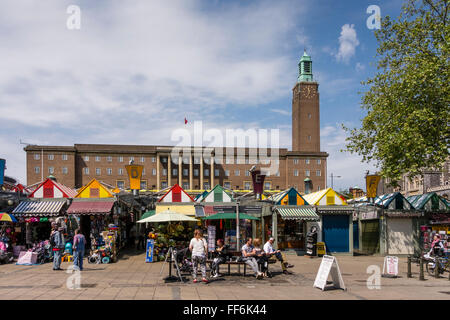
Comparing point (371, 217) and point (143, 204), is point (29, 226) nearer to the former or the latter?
point (143, 204)

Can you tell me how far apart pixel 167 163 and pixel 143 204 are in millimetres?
67867

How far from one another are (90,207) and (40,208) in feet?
8.75

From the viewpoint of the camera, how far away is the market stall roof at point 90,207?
22.9m

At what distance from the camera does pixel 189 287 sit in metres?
13.4

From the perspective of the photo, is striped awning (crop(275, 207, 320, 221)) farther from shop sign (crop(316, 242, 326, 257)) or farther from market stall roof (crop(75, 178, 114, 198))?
market stall roof (crop(75, 178, 114, 198))

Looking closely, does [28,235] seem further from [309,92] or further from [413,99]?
[309,92]

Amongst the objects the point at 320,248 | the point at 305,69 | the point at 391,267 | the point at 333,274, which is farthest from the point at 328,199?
the point at 305,69

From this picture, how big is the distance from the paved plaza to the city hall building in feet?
256

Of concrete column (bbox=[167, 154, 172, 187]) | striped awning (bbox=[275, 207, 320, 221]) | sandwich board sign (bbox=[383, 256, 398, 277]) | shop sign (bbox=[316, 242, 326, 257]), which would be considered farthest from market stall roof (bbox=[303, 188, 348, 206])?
concrete column (bbox=[167, 154, 172, 187])

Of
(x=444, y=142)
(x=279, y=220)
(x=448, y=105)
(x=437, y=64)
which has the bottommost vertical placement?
(x=279, y=220)

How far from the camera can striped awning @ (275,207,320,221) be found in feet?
82.2

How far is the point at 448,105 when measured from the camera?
25.0 metres

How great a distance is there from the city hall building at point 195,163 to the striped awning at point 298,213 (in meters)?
69.9
